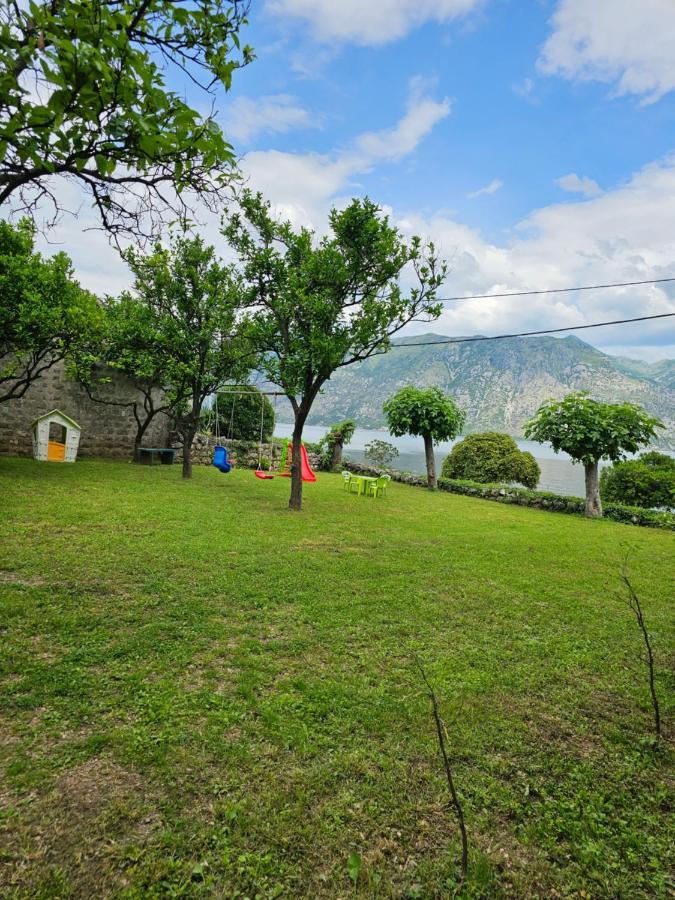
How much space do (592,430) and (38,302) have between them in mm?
15103

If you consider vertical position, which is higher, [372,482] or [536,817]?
[372,482]

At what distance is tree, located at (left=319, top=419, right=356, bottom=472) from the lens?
21203 mm

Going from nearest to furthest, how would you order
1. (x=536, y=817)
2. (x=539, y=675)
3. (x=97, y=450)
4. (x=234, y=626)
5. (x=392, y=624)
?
(x=536, y=817)
(x=539, y=675)
(x=234, y=626)
(x=392, y=624)
(x=97, y=450)

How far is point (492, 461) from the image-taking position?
17891mm

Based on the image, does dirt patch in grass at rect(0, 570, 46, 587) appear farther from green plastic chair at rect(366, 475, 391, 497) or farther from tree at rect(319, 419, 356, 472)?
tree at rect(319, 419, 356, 472)

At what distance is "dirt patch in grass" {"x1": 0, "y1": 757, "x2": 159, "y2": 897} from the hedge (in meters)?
14.3

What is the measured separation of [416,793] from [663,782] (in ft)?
4.97

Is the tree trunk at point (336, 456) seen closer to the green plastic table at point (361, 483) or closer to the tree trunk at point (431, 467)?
the tree trunk at point (431, 467)

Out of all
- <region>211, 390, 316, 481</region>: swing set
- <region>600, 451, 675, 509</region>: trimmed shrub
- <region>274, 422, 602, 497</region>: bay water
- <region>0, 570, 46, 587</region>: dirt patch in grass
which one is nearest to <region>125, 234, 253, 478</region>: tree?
<region>211, 390, 316, 481</region>: swing set

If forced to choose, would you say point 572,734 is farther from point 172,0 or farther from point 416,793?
point 172,0

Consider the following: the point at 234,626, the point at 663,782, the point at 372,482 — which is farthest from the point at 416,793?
the point at 372,482

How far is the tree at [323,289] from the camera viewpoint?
8.98 m

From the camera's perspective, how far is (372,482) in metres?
13.9

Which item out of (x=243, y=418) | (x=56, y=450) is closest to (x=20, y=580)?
(x=56, y=450)
